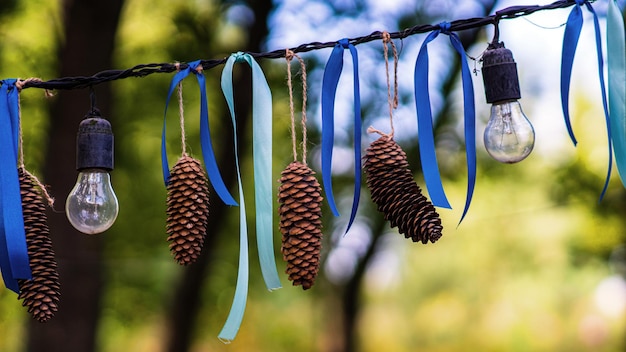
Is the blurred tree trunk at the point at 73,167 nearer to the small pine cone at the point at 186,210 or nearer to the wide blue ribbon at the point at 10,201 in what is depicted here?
the wide blue ribbon at the point at 10,201

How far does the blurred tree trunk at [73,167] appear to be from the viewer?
15.3ft

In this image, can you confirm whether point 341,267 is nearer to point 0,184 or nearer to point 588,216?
point 588,216

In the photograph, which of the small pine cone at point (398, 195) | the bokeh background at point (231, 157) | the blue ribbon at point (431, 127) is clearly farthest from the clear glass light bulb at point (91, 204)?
the bokeh background at point (231, 157)

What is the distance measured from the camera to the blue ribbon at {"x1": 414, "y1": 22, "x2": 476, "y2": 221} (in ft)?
6.44

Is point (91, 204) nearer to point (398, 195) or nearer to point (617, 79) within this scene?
point (398, 195)

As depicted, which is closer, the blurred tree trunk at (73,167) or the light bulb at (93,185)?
the light bulb at (93,185)

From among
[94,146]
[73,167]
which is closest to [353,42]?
[94,146]

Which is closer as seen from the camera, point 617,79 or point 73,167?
point 617,79

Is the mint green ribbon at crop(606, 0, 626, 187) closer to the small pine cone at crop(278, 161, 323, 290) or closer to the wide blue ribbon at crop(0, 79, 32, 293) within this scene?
the small pine cone at crop(278, 161, 323, 290)

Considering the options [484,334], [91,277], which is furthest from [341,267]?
[484,334]

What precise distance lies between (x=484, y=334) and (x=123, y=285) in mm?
7491

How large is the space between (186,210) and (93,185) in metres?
0.29

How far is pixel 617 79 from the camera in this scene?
1905mm

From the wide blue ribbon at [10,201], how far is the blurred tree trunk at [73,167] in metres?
2.46
